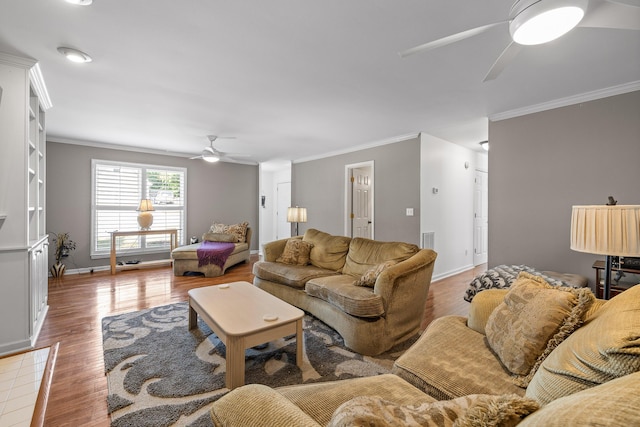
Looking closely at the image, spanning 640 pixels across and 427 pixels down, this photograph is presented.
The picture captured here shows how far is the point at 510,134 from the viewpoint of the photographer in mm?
3607

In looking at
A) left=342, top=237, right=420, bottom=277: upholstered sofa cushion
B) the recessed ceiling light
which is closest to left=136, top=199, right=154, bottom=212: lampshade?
the recessed ceiling light

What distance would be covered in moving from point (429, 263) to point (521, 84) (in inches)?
79.5

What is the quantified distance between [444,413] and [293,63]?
2558mm

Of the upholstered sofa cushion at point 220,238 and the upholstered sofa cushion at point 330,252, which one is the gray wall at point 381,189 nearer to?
the upholstered sofa cushion at point 330,252

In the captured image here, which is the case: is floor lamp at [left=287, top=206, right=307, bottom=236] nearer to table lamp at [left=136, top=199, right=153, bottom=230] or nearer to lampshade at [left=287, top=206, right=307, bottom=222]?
lampshade at [left=287, top=206, right=307, bottom=222]

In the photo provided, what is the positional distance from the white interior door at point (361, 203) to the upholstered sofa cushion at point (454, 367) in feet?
13.7

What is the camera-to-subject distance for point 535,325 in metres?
1.29

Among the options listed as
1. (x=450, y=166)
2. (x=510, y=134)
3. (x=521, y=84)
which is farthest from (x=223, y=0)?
(x=450, y=166)

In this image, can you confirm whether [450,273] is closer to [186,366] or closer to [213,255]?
[213,255]

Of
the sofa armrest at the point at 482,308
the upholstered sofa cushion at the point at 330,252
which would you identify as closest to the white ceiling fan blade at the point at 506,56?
the sofa armrest at the point at 482,308

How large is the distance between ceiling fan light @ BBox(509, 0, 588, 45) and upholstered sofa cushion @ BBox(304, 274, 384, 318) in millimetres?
1939

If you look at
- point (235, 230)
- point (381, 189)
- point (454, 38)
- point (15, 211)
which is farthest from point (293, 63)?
point (235, 230)

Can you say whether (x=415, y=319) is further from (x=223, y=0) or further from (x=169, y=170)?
(x=169, y=170)

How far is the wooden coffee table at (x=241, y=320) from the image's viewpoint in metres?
1.85
